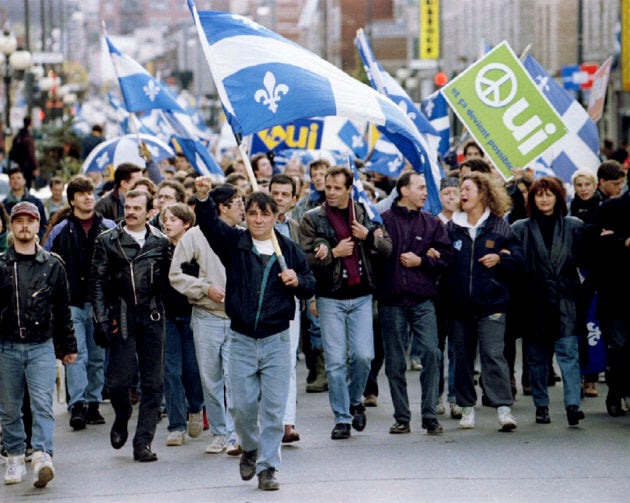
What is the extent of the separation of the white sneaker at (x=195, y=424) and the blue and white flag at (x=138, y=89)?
532 centimetres

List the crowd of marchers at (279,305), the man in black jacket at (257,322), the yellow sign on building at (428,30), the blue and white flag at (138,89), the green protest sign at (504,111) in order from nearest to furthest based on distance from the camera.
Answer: the man in black jacket at (257,322) < the crowd of marchers at (279,305) < the green protest sign at (504,111) < the blue and white flag at (138,89) < the yellow sign on building at (428,30)

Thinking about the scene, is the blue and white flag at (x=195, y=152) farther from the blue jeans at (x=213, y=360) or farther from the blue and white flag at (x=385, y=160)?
the blue and white flag at (x=385, y=160)

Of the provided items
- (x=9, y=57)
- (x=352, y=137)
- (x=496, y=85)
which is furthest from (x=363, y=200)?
(x=9, y=57)

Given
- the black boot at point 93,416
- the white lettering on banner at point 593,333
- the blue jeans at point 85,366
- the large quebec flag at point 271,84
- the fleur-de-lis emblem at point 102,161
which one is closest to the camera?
the large quebec flag at point 271,84

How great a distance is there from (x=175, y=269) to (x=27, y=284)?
3.87ft

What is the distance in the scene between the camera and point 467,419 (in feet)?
37.4

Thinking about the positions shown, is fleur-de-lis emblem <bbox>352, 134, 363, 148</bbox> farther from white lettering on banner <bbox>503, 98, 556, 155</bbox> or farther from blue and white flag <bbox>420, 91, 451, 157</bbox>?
white lettering on banner <bbox>503, 98, 556, 155</bbox>

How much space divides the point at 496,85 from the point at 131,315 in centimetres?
578

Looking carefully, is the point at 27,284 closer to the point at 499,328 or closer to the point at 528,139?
the point at 499,328

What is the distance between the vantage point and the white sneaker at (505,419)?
1118cm

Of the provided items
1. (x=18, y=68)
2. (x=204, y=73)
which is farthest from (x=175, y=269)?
(x=204, y=73)

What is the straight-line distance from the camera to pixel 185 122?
48.9ft

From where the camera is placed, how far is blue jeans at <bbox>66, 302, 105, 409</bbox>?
12023 millimetres

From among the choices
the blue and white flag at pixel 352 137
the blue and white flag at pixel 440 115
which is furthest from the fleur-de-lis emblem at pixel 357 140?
the blue and white flag at pixel 440 115
